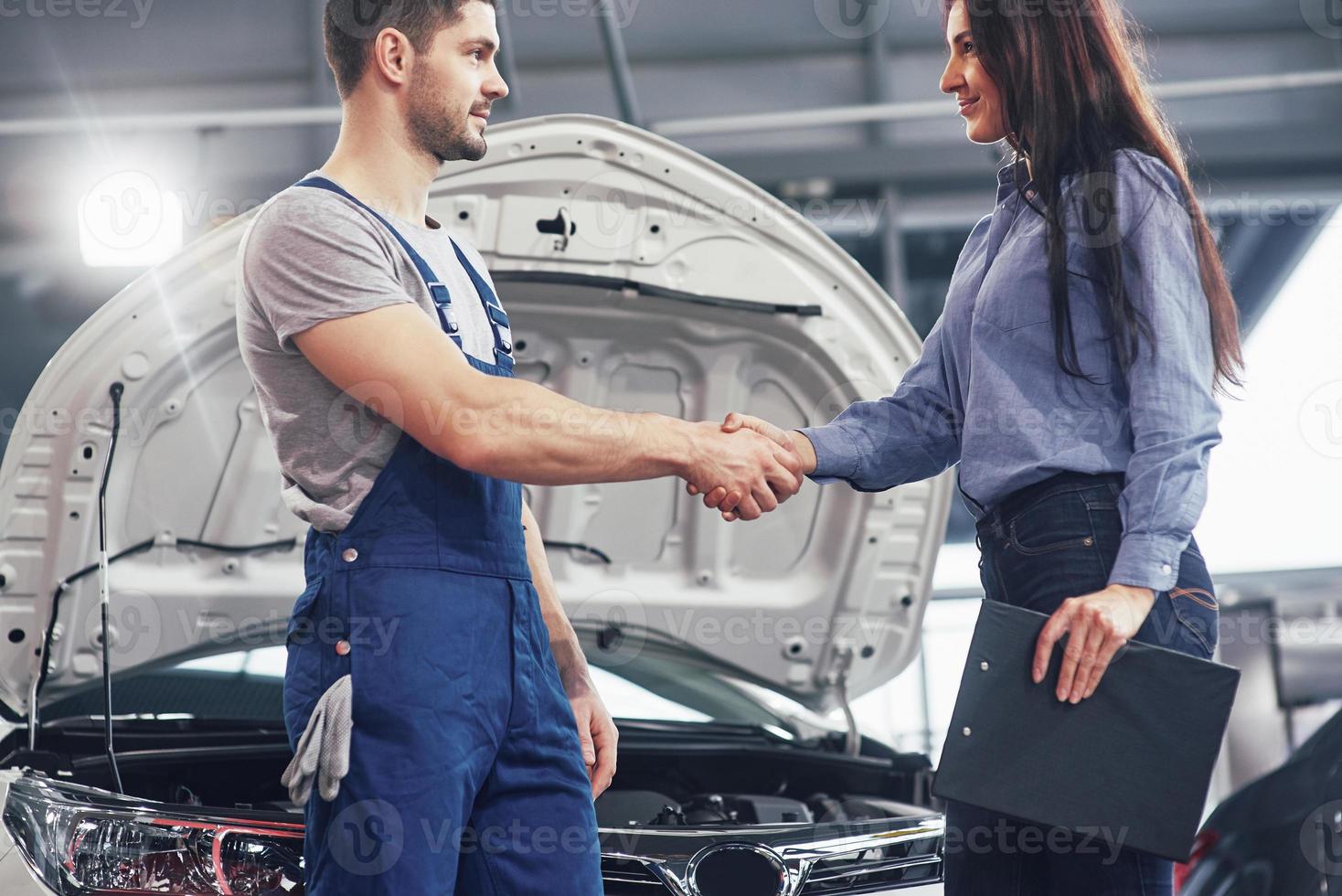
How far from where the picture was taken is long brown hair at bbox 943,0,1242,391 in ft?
4.80

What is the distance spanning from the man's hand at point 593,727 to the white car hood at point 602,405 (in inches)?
40.3

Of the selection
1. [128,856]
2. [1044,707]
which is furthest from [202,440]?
[1044,707]

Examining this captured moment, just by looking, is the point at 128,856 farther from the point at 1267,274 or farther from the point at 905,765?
the point at 1267,274

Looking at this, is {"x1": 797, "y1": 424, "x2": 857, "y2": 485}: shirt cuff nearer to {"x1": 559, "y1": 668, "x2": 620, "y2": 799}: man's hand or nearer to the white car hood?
{"x1": 559, "y1": 668, "x2": 620, "y2": 799}: man's hand

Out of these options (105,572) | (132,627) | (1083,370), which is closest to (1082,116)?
(1083,370)

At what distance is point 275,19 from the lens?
569 centimetres

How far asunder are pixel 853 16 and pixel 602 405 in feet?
12.2
